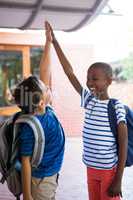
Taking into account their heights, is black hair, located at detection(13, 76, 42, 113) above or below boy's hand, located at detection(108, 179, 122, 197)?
above

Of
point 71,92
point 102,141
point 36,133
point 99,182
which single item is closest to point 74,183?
point 99,182

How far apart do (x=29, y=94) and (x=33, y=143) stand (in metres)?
0.24

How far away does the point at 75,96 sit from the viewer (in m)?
11.1

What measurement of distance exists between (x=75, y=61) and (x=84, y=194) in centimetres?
595

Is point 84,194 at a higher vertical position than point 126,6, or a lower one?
lower

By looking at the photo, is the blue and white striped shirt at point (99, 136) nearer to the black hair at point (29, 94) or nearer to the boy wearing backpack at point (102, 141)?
the boy wearing backpack at point (102, 141)

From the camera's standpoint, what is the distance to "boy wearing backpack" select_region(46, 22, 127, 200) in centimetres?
251

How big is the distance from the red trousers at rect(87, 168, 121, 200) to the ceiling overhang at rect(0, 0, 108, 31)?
1235 millimetres

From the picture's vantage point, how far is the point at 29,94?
223 cm

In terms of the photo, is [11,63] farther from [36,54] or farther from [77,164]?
[77,164]

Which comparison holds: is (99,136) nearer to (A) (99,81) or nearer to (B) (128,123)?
(B) (128,123)

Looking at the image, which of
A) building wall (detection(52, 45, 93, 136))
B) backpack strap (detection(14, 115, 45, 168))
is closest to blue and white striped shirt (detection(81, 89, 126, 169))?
backpack strap (detection(14, 115, 45, 168))

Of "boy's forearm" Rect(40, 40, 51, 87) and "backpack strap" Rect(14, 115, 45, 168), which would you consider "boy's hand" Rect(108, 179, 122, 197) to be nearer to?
"backpack strap" Rect(14, 115, 45, 168)

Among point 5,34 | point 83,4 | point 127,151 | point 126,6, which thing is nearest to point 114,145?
point 127,151
